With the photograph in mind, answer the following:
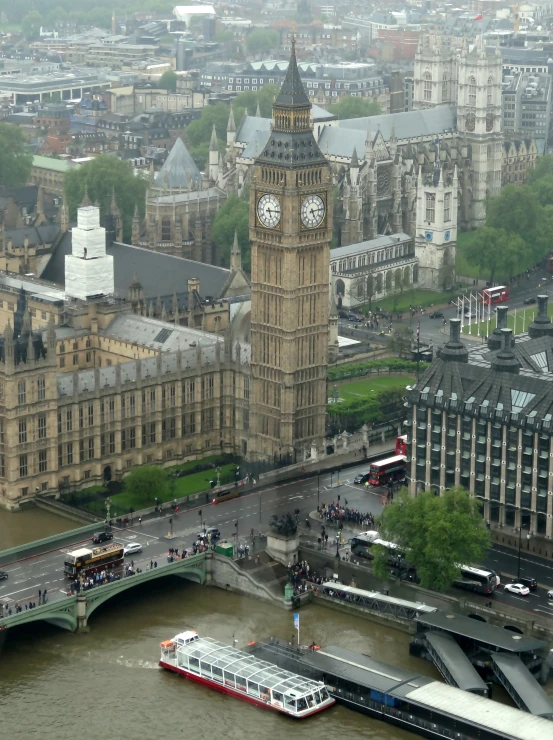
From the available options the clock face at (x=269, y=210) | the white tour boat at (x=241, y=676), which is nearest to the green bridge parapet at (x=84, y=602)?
the white tour boat at (x=241, y=676)

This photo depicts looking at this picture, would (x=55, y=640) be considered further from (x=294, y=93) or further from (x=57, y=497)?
(x=294, y=93)

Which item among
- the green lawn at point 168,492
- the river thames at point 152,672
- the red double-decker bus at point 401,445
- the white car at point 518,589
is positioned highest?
the red double-decker bus at point 401,445

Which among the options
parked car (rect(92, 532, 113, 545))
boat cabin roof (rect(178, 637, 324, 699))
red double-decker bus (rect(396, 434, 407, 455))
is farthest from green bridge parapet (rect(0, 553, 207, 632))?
red double-decker bus (rect(396, 434, 407, 455))

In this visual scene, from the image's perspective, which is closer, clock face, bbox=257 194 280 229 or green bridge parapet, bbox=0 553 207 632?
green bridge parapet, bbox=0 553 207 632

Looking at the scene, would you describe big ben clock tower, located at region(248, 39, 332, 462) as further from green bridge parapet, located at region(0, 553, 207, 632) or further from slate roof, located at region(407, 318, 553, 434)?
green bridge parapet, located at region(0, 553, 207, 632)

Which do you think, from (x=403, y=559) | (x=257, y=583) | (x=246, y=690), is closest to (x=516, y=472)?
(x=403, y=559)

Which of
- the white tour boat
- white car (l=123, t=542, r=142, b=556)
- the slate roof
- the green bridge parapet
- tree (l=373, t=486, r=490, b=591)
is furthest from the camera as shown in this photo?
the slate roof

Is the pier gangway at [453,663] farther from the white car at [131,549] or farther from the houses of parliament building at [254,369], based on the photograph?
the houses of parliament building at [254,369]
